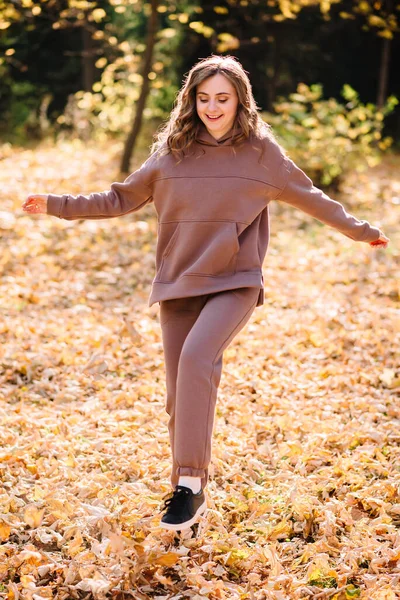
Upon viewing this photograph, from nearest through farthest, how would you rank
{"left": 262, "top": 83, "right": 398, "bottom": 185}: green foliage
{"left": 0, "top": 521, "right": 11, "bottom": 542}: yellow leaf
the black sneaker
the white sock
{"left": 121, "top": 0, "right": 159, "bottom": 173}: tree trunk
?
1. the black sneaker
2. the white sock
3. {"left": 0, "top": 521, "right": 11, "bottom": 542}: yellow leaf
4. {"left": 121, "top": 0, "right": 159, "bottom": 173}: tree trunk
5. {"left": 262, "top": 83, "right": 398, "bottom": 185}: green foliage

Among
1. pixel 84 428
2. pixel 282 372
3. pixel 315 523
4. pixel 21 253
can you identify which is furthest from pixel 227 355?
pixel 21 253

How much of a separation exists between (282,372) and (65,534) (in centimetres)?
260

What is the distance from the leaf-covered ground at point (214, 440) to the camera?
303 centimetres

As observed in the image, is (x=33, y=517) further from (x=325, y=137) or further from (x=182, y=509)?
(x=325, y=137)

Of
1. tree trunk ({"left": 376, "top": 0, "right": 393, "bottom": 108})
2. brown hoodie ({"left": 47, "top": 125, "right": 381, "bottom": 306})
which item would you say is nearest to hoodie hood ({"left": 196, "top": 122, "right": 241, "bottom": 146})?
brown hoodie ({"left": 47, "top": 125, "right": 381, "bottom": 306})

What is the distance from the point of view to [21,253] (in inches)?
318

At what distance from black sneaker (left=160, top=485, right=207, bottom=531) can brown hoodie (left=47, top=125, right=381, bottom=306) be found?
861 mm

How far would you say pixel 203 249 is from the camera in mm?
3127

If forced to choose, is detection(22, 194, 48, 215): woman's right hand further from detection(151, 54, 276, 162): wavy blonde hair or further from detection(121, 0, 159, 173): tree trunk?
detection(121, 0, 159, 173): tree trunk

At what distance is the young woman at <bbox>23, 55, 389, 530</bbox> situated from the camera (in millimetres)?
2971

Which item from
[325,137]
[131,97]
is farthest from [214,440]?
[131,97]

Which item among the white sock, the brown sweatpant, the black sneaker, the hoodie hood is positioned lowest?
the black sneaker

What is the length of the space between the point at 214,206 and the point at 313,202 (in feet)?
1.79

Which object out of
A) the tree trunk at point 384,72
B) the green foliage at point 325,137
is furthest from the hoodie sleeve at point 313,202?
the tree trunk at point 384,72
